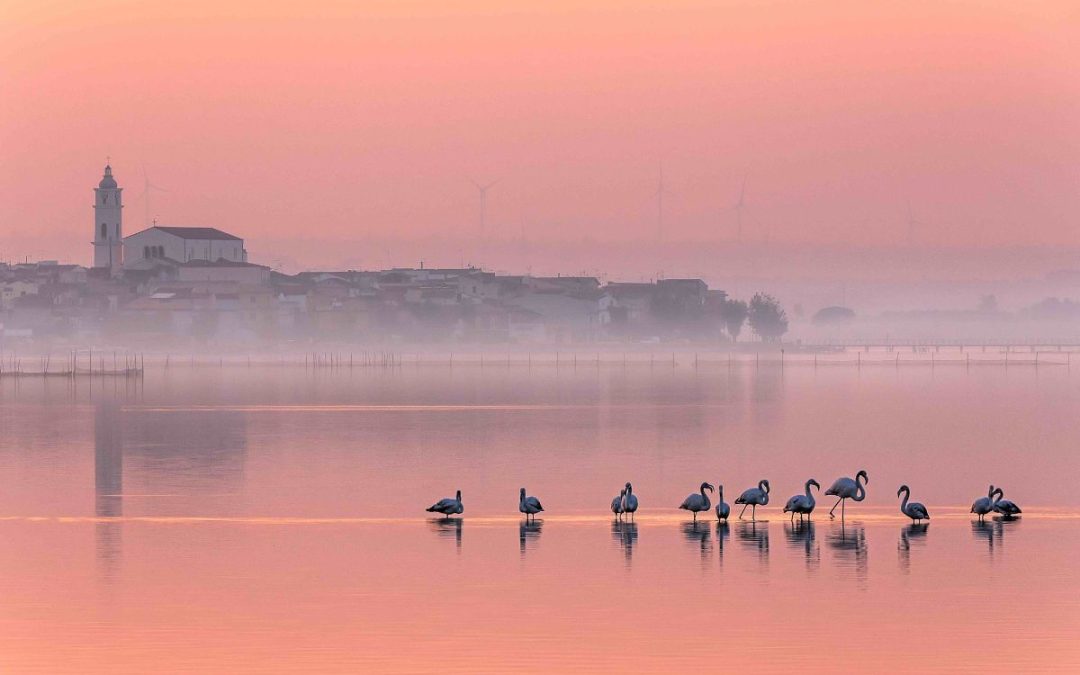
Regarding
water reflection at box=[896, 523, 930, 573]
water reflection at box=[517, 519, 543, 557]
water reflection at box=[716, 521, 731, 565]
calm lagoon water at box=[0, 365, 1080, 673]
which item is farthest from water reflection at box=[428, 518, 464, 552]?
water reflection at box=[896, 523, 930, 573]

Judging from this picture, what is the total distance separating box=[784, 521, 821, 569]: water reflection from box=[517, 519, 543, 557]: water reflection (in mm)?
4625

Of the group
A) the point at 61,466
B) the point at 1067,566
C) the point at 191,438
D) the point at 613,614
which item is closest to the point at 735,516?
the point at 1067,566

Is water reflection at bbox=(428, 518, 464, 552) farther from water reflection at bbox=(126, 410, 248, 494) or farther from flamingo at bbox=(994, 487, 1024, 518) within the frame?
flamingo at bbox=(994, 487, 1024, 518)

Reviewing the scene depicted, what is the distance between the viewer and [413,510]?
112 feet

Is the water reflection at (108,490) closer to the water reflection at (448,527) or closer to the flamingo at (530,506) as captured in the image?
the water reflection at (448,527)

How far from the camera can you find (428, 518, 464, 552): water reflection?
29.6 m

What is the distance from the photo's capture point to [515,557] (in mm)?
26875

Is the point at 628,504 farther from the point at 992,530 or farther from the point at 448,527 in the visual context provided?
the point at 992,530

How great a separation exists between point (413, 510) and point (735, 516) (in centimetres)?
698

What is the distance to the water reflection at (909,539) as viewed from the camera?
26.1 meters

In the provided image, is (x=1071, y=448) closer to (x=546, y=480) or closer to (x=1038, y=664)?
(x=546, y=480)

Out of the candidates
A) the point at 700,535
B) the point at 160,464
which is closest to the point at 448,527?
the point at 700,535

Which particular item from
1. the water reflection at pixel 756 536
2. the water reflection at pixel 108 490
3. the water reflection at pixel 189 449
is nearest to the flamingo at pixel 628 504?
the water reflection at pixel 756 536

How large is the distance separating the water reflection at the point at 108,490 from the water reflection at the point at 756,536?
35.2 ft
